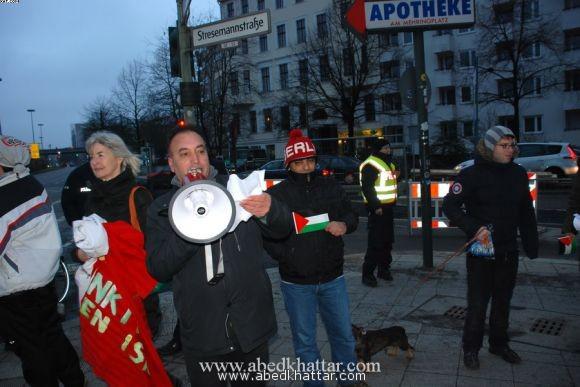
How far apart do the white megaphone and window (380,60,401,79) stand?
34.8 metres

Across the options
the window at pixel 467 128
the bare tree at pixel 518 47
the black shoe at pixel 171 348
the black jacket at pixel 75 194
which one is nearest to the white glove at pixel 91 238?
the black shoe at pixel 171 348

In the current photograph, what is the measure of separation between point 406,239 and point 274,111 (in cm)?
3994

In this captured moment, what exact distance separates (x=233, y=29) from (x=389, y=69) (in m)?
31.9

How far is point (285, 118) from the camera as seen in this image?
1794 inches

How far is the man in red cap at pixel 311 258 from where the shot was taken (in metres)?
3.19

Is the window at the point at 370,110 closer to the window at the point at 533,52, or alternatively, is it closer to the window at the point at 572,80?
the window at the point at 533,52

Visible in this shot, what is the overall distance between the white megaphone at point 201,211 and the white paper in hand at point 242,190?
0.07m

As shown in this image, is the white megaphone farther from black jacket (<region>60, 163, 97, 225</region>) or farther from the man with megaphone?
black jacket (<region>60, 163, 97, 225</region>)

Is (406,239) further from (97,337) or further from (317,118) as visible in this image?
(317,118)

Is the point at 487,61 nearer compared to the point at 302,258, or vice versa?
the point at 302,258

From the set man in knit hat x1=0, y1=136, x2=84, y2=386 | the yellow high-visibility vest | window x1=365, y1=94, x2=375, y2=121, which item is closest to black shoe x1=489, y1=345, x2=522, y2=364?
the yellow high-visibility vest

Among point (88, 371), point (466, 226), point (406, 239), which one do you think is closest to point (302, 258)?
point (466, 226)

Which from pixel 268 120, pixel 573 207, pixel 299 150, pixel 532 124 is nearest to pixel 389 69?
pixel 532 124

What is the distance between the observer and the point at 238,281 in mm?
2295
